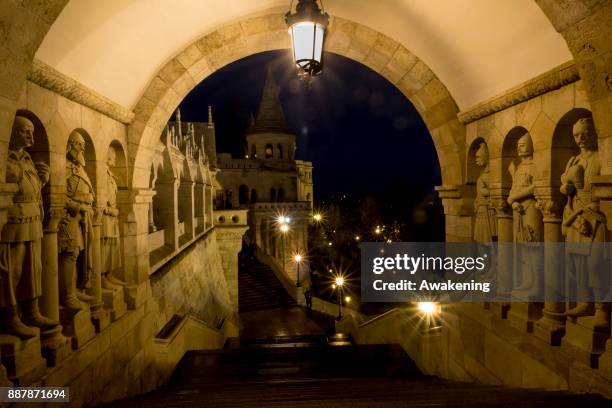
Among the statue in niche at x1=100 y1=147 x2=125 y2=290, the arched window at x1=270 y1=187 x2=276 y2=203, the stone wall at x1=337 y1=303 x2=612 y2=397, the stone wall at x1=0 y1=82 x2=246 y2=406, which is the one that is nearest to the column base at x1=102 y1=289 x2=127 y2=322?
the stone wall at x1=0 y1=82 x2=246 y2=406

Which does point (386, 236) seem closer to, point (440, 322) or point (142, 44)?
point (440, 322)

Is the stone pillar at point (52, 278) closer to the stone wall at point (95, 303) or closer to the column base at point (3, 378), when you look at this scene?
Result: the stone wall at point (95, 303)

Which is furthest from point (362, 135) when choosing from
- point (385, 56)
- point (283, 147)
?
point (385, 56)

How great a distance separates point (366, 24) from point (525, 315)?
14.3 ft

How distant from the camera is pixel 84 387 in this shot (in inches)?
167

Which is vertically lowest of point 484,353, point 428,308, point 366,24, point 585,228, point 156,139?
point 484,353

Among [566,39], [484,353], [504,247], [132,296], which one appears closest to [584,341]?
[504,247]

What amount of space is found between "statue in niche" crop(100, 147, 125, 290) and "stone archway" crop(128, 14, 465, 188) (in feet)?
1.20

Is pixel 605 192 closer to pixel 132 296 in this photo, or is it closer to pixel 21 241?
pixel 21 241

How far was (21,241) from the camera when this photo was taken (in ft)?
11.2

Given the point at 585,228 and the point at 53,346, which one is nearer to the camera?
the point at 585,228

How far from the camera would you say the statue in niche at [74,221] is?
4.34 metres

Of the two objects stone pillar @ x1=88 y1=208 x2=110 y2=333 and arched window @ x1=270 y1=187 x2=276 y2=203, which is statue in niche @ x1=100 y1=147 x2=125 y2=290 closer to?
stone pillar @ x1=88 y1=208 x2=110 y2=333

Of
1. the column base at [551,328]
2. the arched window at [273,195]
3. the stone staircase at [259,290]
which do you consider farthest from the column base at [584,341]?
the arched window at [273,195]
